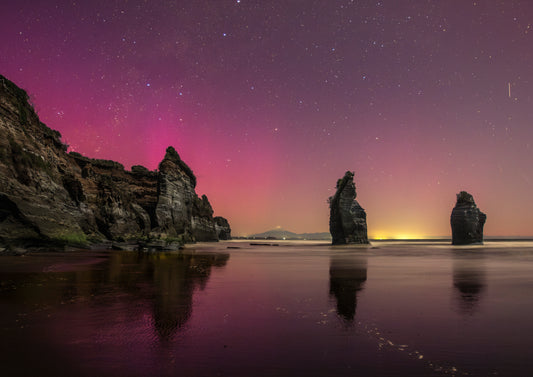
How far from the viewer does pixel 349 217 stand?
58594 mm

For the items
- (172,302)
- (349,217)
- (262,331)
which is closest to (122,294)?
(172,302)

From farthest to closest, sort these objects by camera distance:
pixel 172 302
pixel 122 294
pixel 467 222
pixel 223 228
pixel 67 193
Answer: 1. pixel 223 228
2. pixel 467 222
3. pixel 67 193
4. pixel 122 294
5. pixel 172 302

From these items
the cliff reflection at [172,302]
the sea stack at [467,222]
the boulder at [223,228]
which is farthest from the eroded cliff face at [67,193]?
the sea stack at [467,222]

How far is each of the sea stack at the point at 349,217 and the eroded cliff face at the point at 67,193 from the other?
34431 mm

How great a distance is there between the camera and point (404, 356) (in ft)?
12.5

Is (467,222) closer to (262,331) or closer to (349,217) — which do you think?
(349,217)

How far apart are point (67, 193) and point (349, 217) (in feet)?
159

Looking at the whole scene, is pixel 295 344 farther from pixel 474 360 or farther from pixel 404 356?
pixel 474 360

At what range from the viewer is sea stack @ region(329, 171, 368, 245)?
5819cm

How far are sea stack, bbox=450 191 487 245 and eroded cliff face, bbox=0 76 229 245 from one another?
58567 millimetres

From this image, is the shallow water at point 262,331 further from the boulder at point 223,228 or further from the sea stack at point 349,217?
the boulder at point 223,228

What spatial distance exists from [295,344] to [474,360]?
2.36 meters

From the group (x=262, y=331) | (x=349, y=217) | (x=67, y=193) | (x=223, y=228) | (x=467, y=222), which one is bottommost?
(x=223, y=228)

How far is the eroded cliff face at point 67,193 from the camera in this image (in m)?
24.5
